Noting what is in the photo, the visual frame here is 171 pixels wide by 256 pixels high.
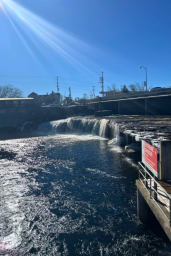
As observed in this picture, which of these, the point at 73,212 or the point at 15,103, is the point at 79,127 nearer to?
the point at 15,103

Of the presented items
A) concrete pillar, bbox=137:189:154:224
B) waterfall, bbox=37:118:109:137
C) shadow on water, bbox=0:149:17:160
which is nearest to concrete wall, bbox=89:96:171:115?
waterfall, bbox=37:118:109:137

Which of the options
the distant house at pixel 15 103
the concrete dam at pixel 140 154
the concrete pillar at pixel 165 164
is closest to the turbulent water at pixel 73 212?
the concrete dam at pixel 140 154

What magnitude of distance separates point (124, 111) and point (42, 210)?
4548 centimetres

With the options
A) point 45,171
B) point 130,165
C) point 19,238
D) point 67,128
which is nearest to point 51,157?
point 45,171

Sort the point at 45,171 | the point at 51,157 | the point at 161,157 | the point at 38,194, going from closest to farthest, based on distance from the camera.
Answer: the point at 161,157
the point at 38,194
the point at 45,171
the point at 51,157

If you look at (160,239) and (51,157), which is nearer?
(160,239)

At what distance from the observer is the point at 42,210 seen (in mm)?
10469

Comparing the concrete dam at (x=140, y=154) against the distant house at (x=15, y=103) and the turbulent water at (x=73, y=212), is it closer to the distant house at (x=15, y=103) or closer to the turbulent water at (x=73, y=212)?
the turbulent water at (x=73, y=212)

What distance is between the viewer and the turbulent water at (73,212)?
309 inches

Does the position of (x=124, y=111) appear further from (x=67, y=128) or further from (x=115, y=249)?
(x=115, y=249)

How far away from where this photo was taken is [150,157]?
7.80m

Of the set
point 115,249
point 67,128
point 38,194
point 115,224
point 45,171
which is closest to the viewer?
point 115,249

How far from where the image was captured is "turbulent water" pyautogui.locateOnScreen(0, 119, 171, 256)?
7852 mm

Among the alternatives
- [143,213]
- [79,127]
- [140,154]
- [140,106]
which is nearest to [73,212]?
[143,213]
